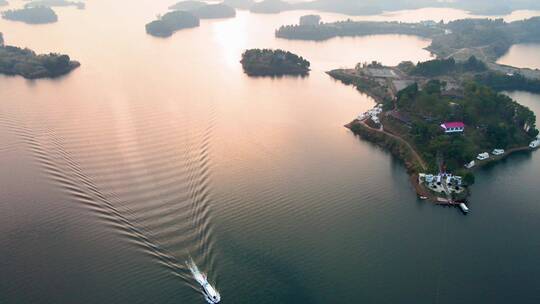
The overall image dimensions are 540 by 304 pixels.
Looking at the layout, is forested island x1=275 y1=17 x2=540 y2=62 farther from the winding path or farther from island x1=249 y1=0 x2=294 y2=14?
the winding path

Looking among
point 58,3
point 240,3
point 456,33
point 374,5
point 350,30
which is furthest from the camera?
point 240,3

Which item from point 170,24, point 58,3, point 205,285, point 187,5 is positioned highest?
point 58,3

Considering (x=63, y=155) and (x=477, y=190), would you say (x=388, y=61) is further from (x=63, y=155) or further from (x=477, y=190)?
(x=63, y=155)

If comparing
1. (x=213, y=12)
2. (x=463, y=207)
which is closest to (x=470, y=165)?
(x=463, y=207)

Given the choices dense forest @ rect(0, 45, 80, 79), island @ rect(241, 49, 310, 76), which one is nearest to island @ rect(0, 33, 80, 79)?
dense forest @ rect(0, 45, 80, 79)

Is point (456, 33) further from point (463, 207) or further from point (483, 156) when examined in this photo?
point (463, 207)

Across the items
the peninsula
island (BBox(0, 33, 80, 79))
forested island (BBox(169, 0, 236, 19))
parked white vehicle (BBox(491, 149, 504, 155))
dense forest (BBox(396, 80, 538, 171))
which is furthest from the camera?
forested island (BBox(169, 0, 236, 19))
